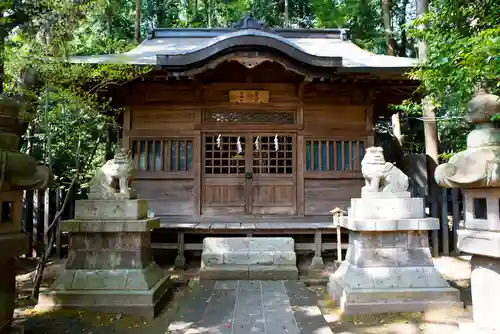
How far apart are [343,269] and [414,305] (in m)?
1.06

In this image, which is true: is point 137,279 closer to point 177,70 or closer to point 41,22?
point 177,70

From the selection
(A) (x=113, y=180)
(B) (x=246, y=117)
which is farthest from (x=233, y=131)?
(A) (x=113, y=180)

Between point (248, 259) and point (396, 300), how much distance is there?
2.88 metres

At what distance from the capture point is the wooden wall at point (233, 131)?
8.64 meters

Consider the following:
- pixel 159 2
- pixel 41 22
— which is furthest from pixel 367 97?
pixel 159 2

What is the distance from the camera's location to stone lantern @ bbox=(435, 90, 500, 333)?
10.1 ft

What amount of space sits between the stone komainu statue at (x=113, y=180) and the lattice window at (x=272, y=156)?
4056 mm

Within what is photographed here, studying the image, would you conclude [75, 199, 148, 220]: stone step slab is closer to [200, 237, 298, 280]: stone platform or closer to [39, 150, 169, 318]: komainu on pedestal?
[39, 150, 169, 318]: komainu on pedestal

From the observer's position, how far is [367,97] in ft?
28.9

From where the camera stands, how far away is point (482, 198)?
3.39 metres

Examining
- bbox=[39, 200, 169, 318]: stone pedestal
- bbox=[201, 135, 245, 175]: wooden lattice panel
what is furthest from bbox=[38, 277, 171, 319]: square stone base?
bbox=[201, 135, 245, 175]: wooden lattice panel

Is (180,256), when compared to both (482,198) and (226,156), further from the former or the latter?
(482,198)

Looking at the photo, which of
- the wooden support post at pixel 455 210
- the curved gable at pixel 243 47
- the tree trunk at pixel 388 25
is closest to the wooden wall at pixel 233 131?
the curved gable at pixel 243 47

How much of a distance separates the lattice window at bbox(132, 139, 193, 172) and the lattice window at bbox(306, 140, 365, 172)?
120 inches
